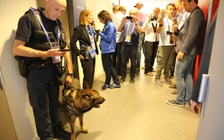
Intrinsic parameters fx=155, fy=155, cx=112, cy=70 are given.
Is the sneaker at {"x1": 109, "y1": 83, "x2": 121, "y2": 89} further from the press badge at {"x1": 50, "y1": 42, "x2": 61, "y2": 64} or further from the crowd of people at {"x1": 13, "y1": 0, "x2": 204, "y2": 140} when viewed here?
the press badge at {"x1": 50, "y1": 42, "x2": 61, "y2": 64}

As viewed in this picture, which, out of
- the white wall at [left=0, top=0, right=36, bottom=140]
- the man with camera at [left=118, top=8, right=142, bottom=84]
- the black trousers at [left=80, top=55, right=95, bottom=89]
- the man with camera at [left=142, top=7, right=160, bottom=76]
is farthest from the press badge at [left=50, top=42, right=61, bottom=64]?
the man with camera at [left=142, top=7, right=160, bottom=76]

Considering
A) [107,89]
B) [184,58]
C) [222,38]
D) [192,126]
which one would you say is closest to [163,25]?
[184,58]

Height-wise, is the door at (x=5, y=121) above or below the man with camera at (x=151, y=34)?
below

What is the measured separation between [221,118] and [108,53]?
253 centimetres

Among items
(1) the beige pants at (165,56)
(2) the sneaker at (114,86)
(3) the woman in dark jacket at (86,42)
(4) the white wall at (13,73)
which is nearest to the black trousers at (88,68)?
(3) the woman in dark jacket at (86,42)

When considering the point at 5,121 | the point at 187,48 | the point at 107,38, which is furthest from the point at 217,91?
the point at 107,38

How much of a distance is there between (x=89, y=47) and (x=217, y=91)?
2.11m

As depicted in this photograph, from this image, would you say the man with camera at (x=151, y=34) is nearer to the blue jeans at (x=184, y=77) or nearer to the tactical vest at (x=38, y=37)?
the blue jeans at (x=184, y=77)

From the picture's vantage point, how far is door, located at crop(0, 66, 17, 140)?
4.17ft

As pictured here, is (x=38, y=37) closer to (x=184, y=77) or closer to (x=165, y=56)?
(x=184, y=77)

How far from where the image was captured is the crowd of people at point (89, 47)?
4.44ft

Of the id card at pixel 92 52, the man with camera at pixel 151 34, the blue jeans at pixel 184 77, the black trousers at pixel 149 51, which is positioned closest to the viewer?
the blue jeans at pixel 184 77

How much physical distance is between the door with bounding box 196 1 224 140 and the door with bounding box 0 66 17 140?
1.41 metres

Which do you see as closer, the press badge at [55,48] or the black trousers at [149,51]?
the press badge at [55,48]
